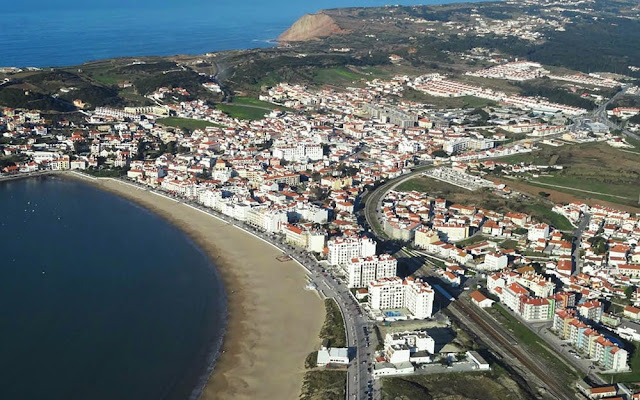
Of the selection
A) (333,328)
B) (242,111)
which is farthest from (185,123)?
(333,328)

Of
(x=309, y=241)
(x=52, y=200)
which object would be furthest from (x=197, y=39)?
(x=309, y=241)

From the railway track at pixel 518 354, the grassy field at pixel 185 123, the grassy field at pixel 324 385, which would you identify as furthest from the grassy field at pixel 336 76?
the grassy field at pixel 324 385

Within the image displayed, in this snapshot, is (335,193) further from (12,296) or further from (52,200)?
(12,296)

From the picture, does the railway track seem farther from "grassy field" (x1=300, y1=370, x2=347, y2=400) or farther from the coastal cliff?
the coastal cliff

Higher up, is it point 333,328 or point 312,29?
point 312,29

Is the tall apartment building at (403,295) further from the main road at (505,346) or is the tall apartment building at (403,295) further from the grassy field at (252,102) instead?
the grassy field at (252,102)

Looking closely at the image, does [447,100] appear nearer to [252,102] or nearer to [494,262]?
[252,102]
